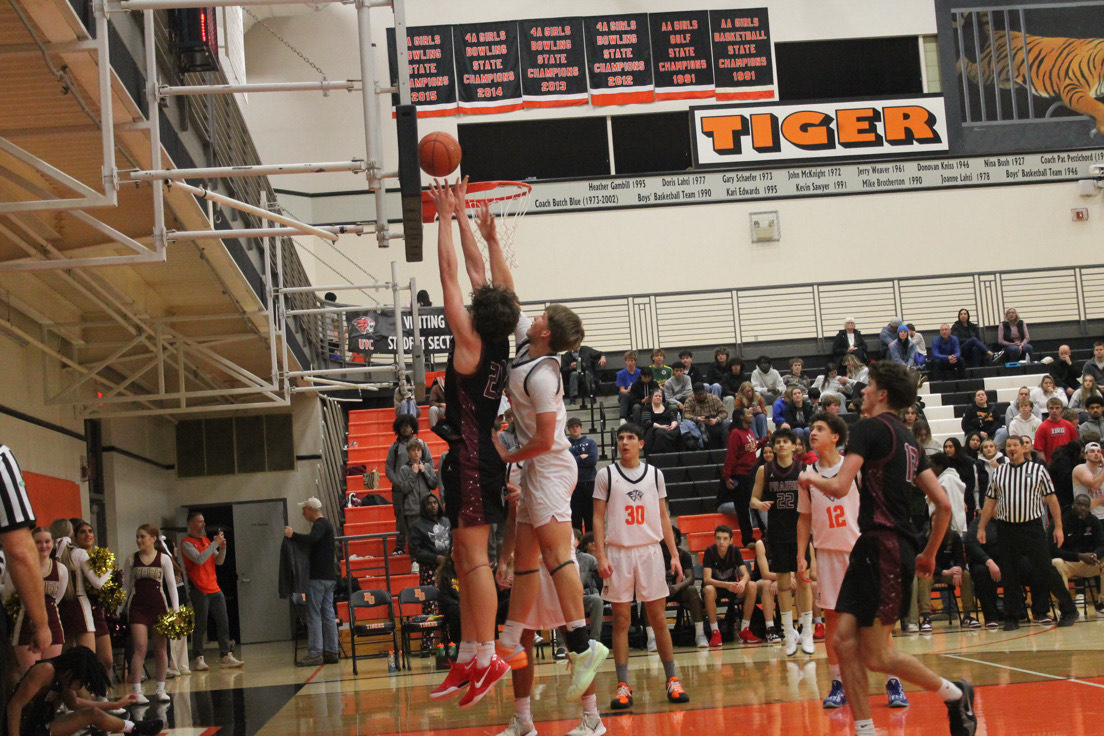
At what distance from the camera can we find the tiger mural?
75.4ft

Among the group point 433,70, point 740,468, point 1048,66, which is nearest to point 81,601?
point 740,468

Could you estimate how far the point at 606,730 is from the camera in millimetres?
6355

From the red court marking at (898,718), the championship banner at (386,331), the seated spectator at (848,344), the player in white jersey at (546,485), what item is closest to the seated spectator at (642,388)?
the championship banner at (386,331)

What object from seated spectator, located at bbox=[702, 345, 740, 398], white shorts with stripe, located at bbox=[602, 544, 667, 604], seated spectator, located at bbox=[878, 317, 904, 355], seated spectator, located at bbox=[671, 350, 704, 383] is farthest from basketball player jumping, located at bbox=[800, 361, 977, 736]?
seated spectator, located at bbox=[878, 317, 904, 355]

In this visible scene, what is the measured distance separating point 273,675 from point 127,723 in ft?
15.9

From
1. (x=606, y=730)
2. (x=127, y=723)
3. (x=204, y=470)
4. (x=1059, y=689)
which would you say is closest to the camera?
(x=606, y=730)

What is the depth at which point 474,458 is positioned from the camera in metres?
5.60

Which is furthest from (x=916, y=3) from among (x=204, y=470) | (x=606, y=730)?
(x=606, y=730)

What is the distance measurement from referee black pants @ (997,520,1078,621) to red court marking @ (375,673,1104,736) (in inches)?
183

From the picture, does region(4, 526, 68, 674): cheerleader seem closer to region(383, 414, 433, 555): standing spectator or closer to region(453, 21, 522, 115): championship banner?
region(383, 414, 433, 555): standing spectator

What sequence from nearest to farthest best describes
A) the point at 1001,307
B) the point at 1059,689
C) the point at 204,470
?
the point at 1059,689 → the point at 204,470 → the point at 1001,307

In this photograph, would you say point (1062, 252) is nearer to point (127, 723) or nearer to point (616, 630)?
point (616, 630)

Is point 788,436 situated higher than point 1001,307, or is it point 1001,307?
point 1001,307

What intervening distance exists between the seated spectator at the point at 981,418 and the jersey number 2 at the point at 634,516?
9286 mm
